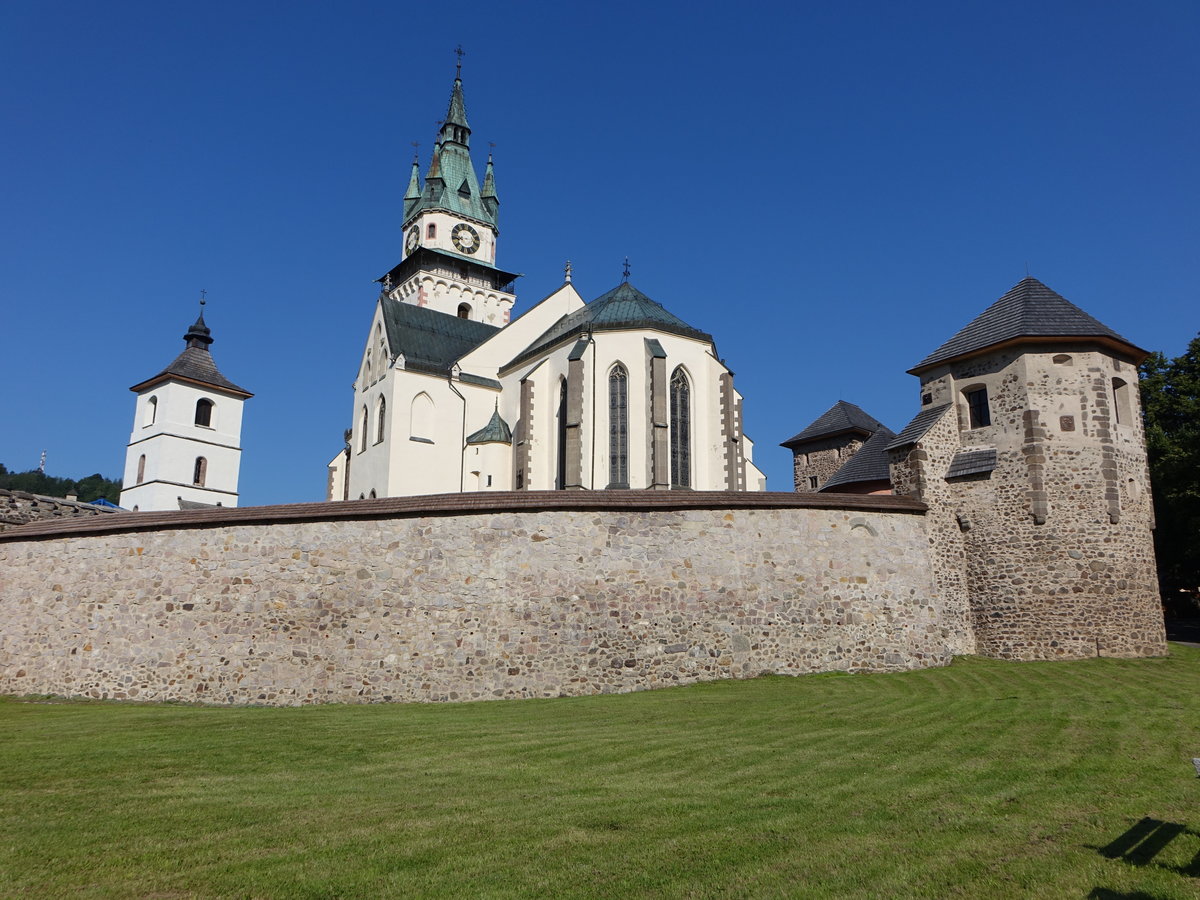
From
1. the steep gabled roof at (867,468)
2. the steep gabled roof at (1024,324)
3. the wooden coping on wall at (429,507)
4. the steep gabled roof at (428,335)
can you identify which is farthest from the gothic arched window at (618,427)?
the wooden coping on wall at (429,507)

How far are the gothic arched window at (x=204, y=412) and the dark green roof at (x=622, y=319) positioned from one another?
18824 mm

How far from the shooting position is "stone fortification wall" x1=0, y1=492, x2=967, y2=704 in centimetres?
1474

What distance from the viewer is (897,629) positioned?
17.0m

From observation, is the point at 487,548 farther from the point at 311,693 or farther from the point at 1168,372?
the point at 1168,372

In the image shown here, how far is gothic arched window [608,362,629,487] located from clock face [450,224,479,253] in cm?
2516

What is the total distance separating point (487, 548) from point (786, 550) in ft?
18.8

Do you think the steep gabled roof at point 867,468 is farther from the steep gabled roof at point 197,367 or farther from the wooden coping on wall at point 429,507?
the steep gabled roof at point 197,367

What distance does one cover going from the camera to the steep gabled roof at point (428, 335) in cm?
3592

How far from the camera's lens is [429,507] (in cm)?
1536

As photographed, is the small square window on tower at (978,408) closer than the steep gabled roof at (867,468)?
Yes

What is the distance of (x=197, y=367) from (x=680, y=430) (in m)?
28.5

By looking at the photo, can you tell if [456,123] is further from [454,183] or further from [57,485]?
[57,485]

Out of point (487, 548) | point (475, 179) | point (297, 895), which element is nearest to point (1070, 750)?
point (297, 895)

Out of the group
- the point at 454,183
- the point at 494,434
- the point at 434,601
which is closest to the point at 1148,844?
the point at 434,601
